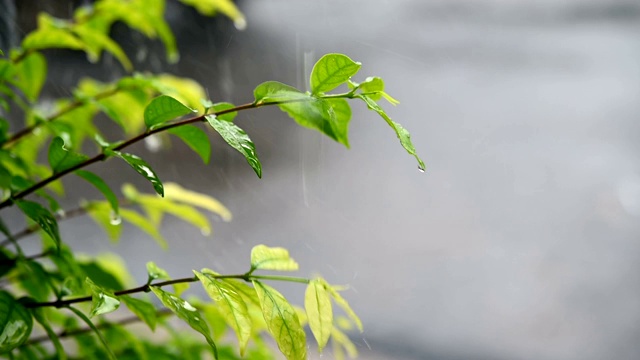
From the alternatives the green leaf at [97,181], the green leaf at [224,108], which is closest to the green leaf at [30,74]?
the green leaf at [97,181]

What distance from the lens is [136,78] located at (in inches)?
23.5

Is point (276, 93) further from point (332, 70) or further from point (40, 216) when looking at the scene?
point (40, 216)

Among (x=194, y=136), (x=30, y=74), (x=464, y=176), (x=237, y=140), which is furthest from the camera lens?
(x=464, y=176)

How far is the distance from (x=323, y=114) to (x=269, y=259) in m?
0.09

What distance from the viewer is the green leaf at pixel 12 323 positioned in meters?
0.40

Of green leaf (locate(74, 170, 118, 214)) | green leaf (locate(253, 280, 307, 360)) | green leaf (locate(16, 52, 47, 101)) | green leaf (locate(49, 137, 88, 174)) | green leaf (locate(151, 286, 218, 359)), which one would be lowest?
green leaf (locate(151, 286, 218, 359))

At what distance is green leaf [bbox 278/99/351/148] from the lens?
39cm

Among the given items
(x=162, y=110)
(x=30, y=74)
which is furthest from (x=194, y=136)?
(x=30, y=74)

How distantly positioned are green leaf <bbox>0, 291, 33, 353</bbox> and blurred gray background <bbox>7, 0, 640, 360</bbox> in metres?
0.67

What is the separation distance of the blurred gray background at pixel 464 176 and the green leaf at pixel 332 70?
2.22 feet

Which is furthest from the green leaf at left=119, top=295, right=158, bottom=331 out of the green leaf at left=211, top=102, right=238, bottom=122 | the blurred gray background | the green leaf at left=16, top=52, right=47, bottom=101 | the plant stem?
the blurred gray background

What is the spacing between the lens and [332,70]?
38 centimetres

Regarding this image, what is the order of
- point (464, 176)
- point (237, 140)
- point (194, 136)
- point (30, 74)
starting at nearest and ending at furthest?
point (237, 140), point (194, 136), point (30, 74), point (464, 176)

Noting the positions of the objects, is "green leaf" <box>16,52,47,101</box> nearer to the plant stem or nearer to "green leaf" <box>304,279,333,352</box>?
the plant stem
